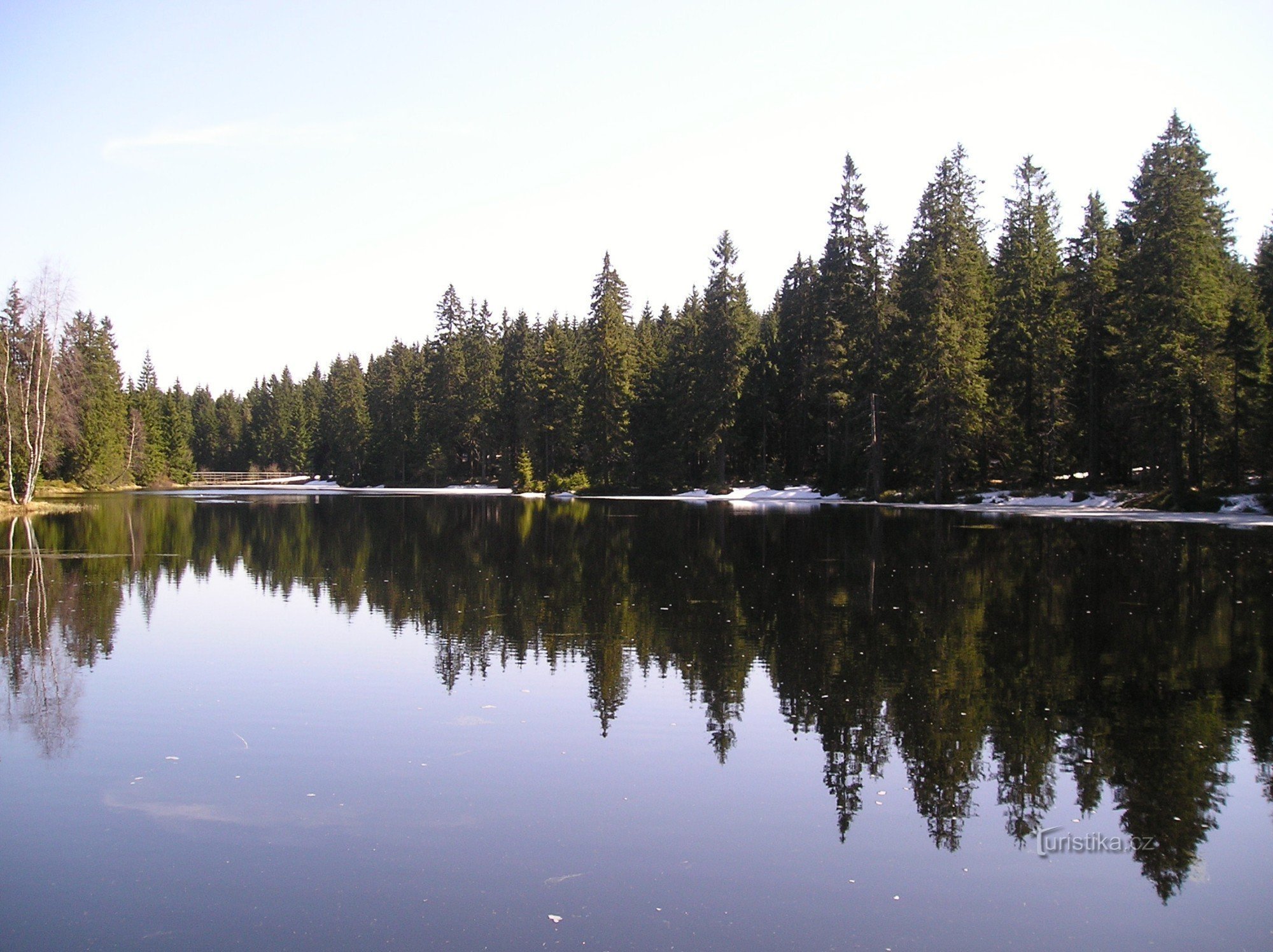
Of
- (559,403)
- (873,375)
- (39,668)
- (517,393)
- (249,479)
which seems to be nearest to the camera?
(39,668)

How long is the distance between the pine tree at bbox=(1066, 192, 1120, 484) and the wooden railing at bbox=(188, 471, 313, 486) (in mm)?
98209

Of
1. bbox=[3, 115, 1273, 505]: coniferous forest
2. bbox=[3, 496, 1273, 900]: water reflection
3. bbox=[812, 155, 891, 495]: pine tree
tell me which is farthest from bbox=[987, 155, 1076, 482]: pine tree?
bbox=[3, 496, 1273, 900]: water reflection

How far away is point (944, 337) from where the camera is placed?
5512 centimetres

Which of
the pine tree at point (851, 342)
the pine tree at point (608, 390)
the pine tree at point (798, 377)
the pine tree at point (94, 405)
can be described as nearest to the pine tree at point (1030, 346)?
the pine tree at point (851, 342)

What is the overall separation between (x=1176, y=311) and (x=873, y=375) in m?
21.1

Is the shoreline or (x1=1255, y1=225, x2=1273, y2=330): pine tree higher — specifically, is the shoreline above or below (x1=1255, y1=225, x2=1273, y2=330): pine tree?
below

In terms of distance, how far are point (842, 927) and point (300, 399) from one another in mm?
148808

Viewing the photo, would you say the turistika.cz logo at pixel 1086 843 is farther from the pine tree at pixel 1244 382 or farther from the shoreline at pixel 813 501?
the pine tree at pixel 1244 382

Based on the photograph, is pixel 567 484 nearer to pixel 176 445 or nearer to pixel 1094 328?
pixel 1094 328

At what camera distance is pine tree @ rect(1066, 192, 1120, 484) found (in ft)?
179

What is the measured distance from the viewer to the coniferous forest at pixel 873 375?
43.4 metres

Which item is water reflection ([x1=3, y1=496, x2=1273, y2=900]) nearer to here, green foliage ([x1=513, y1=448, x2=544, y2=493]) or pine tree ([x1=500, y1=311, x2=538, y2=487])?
green foliage ([x1=513, y1=448, x2=544, y2=493])

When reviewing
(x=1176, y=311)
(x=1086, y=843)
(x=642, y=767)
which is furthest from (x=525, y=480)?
(x=1086, y=843)

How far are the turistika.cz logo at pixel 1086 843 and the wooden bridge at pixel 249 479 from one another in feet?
408
